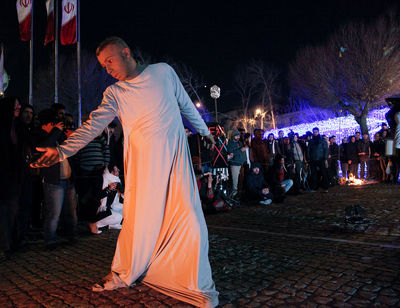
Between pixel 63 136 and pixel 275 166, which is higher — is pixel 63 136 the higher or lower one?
the higher one

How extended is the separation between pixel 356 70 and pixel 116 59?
27.9 m

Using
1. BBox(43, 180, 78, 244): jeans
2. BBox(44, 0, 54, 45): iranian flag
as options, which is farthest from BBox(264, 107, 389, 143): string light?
BBox(43, 180, 78, 244): jeans

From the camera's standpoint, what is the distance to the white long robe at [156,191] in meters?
2.48

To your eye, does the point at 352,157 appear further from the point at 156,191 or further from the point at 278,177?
the point at 156,191

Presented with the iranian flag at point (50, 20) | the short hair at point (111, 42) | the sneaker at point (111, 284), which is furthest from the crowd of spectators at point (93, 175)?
the iranian flag at point (50, 20)

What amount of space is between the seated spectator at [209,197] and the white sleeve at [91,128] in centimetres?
494

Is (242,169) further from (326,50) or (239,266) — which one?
(326,50)

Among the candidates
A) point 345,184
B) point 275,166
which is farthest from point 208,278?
point 345,184

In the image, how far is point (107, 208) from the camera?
235 inches

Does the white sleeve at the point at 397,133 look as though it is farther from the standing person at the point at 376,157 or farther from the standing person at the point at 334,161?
the standing person at the point at 376,157

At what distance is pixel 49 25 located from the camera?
52.2 feet

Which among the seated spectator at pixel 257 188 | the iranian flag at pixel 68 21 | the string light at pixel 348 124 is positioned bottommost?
the seated spectator at pixel 257 188

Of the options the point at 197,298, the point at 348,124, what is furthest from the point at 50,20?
the point at 348,124

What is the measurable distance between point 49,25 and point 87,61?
1645 centimetres
